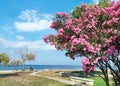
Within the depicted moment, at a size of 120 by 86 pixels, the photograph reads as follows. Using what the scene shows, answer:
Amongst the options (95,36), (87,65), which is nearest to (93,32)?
(95,36)

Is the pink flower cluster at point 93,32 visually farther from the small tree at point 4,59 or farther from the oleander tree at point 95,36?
the small tree at point 4,59

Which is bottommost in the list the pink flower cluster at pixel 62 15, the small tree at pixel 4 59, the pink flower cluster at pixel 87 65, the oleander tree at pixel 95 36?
the pink flower cluster at pixel 87 65

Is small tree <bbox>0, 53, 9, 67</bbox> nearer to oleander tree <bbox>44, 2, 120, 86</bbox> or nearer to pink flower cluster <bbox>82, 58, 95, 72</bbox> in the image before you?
oleander tree <bbox>44, 2, 120, 86</bbox>

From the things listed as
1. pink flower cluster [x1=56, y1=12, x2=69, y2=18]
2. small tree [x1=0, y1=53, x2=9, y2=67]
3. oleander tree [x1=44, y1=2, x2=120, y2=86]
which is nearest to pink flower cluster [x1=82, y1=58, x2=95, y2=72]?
oleander tree [x1=44, y1=2, x2=120, y2=86]

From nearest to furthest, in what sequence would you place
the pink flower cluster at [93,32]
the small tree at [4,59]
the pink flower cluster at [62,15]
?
the pink flower cluster at [93,32] < the pink flower cluster at [62,15] < the small tree at [4,59]

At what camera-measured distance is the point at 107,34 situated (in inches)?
623

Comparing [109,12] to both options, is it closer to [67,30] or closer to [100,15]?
[100,15]

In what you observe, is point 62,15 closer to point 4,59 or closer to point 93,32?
point 93,32

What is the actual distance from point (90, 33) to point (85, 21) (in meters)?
0.86

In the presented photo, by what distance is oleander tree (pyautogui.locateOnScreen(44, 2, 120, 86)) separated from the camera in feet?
50.7

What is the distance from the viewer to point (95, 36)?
15781 mm

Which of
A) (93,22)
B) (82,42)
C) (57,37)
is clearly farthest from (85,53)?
(57,37)

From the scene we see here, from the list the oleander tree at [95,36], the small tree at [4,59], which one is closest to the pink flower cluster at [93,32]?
the oleander tree at [95,36]

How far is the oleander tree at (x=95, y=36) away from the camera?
1545cm
